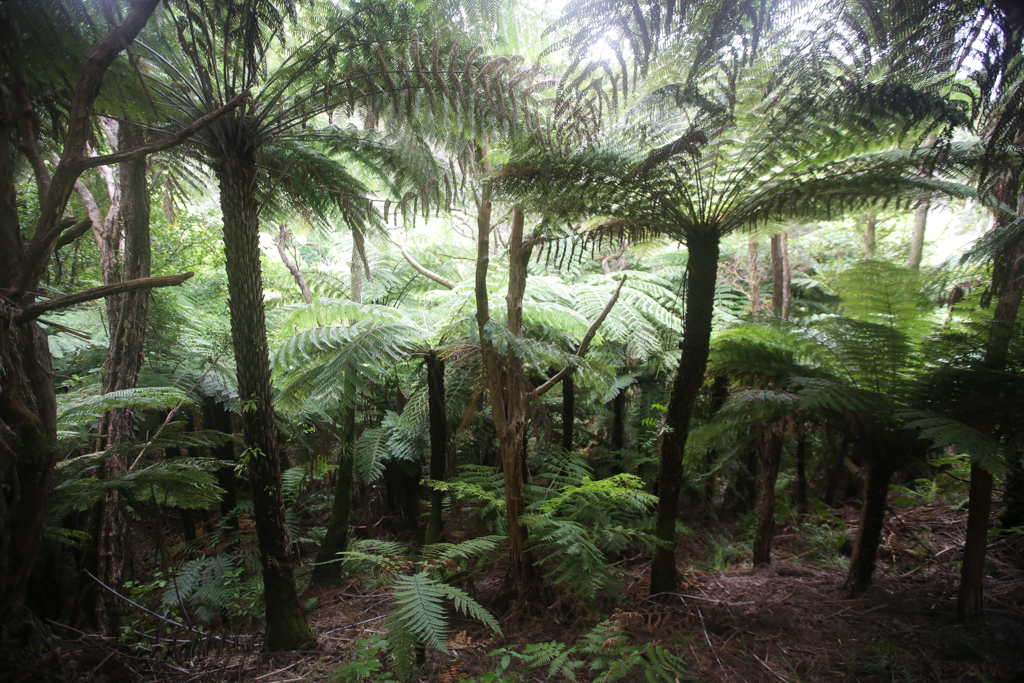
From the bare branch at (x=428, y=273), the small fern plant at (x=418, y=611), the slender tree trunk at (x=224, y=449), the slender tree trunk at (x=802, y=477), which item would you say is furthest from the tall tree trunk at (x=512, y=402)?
the slender tree trunk at (x=224, y=449)

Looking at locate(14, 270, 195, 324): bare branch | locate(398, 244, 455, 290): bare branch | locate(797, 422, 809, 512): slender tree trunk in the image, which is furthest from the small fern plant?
locate(797, 422, 809, 512): slender tree trunk

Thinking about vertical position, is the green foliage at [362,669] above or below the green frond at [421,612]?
below

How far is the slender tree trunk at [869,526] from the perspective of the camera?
7.10 ft

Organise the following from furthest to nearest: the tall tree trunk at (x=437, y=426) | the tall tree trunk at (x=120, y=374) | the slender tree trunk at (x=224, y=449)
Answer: the slender tree trunk at (x=224, y=449) < the tall tree trunk at (x=437, y=426) < the tall tree trunk at (x=120, y=374)

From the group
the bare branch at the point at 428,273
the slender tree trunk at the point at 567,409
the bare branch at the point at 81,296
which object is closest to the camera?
the bare branch at the point at 81,296

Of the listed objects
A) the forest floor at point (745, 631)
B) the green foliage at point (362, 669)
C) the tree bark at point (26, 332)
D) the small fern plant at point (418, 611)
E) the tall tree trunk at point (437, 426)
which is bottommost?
the forest floor at point (745, 631)

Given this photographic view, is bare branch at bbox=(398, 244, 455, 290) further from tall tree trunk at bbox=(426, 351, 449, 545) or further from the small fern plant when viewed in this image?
the small fern plant

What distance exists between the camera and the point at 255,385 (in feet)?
6.61

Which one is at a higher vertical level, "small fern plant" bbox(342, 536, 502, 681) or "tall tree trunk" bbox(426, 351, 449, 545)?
"tall tree trunk" bbox(426, 351, 449, 545)

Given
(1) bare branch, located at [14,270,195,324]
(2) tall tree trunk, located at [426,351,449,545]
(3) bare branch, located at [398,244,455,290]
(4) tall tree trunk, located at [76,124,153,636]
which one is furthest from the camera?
(3) bare branch, located at [398,244,455,290]

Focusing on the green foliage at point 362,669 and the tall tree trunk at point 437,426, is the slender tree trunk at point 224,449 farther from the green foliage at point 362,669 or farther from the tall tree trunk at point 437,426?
the green foliage at point 362,669

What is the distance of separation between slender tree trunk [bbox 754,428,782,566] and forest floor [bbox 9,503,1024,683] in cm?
12

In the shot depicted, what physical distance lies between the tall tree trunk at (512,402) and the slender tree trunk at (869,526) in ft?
5.51

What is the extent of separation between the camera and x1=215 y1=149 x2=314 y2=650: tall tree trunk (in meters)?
1.98
